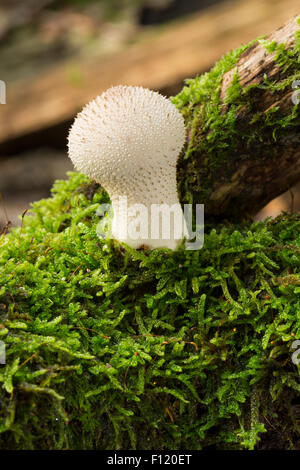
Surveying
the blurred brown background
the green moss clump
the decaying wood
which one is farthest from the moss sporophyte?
the decaying wood

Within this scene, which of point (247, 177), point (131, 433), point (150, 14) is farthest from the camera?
point (150, 14)

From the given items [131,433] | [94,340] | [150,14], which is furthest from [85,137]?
[150,14]

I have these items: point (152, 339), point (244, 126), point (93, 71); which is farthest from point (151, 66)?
point (152, 339)

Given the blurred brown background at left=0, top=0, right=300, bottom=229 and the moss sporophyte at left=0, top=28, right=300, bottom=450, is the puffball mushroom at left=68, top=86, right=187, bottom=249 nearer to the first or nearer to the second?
the moss sporophyte at left=0, top=28, right=300, bottom=450

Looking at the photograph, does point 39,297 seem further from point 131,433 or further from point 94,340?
point 131,433

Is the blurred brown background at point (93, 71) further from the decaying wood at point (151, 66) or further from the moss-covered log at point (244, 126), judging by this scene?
the moss-covered log at point (244, 126)

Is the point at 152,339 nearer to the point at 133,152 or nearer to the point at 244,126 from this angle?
the point at 133,152
